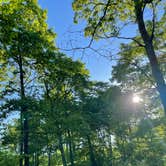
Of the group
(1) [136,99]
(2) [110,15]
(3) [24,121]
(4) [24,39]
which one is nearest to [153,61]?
(2) [110,15]

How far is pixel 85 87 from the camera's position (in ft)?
83.0

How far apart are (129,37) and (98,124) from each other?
22229 mm

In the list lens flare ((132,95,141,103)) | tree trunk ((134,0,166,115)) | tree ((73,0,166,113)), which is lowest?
tree trunk ((134,0,166,115))

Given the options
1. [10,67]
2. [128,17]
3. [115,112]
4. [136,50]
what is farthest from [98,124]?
[128,17]

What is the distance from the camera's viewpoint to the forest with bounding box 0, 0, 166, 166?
7125mm

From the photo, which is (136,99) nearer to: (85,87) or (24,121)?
(85,87)

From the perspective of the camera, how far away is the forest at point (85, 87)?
7125 millimetres

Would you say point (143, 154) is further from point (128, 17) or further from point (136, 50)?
point (128, 17)

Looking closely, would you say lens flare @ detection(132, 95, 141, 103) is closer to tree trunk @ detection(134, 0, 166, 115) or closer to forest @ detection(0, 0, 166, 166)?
forest @ detection(0, 0, 166, 166)

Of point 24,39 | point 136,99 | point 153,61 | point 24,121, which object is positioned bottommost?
point 153,61

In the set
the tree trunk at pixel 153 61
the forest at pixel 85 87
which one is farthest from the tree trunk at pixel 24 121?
the tree trunk at pixel 153 61

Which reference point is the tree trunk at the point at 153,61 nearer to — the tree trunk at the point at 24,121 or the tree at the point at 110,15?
the tree at the point at 110,15

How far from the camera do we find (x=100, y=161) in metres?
27.3

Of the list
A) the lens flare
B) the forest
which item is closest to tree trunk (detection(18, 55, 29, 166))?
the forest
